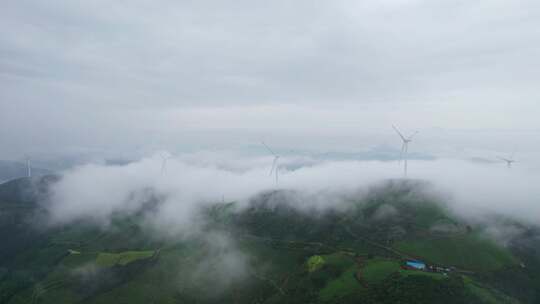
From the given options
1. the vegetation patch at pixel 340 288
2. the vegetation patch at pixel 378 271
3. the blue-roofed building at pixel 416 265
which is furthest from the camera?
the blue-roofed building at pixel 416 265

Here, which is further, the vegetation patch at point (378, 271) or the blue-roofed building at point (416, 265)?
the blue-roofed building at point (416, 265)

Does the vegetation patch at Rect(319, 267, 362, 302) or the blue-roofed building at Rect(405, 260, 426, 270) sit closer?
the vegetation patch at Rect(319, 267, 362, 302)

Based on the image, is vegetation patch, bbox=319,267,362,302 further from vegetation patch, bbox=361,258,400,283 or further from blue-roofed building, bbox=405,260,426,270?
blue-roofed building, bbox=405,260,426,270

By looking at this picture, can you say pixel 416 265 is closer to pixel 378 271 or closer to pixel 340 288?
pixel 378 271

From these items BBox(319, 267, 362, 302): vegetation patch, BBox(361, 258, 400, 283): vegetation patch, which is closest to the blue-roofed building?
BBox(361, 258, 400, 283): vegetation patch

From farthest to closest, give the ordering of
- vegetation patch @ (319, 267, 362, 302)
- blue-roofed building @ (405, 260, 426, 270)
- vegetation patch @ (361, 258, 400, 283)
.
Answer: blue-roofed building @ (405, 260, 426, 270), vegetation patch @ (361, 258, 400, 283), vegetation patch @ (319, 267, 362, 302)

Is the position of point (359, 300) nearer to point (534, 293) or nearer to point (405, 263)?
point (405, 263)

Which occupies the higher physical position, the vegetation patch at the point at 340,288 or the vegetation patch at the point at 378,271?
the vegetation patch at the point at 378,271

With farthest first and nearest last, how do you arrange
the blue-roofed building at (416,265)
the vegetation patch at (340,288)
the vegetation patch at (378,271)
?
the blue-roofed building at (416,265), the vegetation patch at (378,271), the vegetation patch at (340,288)

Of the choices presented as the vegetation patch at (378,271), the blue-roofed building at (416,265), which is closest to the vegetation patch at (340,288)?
the vegetation patch at (378,271)

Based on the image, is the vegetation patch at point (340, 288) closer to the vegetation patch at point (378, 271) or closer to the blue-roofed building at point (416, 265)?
the vegetation patch at point (378, 271)

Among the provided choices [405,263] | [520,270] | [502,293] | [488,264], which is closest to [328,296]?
[405,263]
